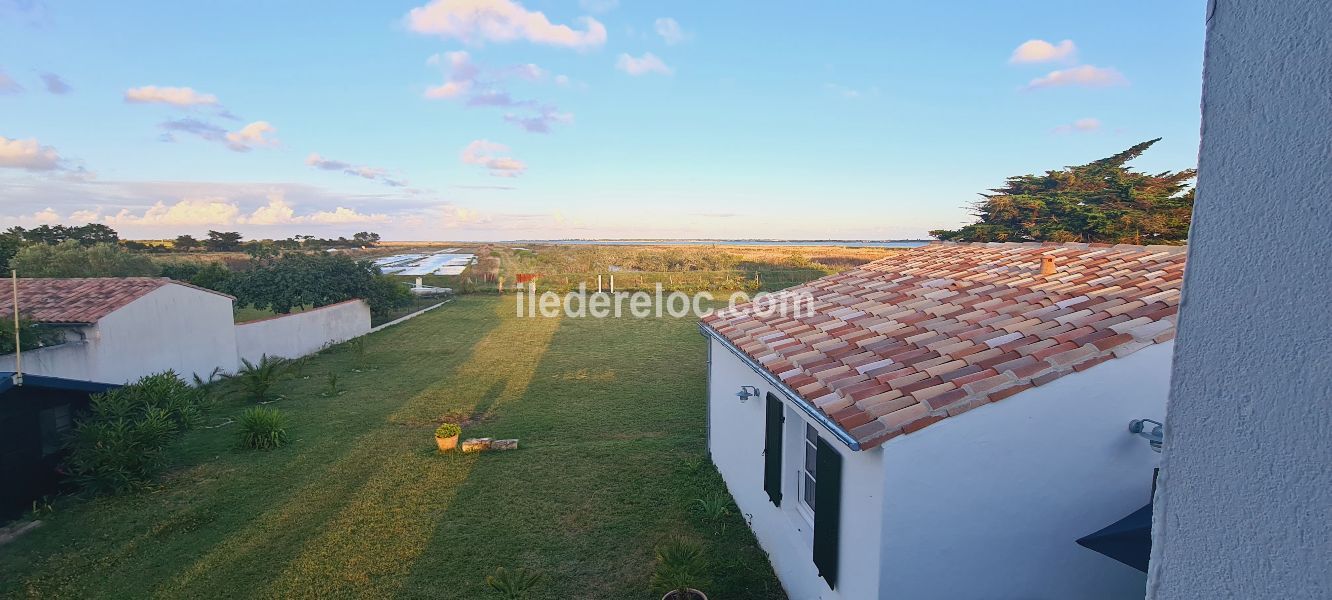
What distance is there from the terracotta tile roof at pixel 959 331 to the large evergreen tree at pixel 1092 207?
1306cm

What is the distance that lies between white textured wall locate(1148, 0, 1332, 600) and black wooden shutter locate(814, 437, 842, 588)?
3.33 meters

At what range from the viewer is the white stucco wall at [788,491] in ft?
13.1

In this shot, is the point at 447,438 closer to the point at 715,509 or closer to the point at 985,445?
the point at 715,509

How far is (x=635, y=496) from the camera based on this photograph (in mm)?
8078

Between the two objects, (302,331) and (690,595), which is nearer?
(690,595)

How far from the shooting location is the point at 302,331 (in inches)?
715

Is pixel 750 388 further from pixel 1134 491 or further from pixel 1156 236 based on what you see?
pixel 1156 236

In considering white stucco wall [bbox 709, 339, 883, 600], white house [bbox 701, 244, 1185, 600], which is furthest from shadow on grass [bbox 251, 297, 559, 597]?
white house [bbox 701, 244, 1185, 600]

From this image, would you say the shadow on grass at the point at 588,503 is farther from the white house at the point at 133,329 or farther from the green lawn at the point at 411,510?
the white house at the point at 133,329

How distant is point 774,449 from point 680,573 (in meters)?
1.51

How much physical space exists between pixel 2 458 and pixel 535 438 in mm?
6749

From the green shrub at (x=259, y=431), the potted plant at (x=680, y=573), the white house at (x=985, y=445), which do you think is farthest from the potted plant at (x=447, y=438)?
the white house at (x=985, y=445)

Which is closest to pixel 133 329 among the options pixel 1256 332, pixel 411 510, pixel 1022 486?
pixel 411 510

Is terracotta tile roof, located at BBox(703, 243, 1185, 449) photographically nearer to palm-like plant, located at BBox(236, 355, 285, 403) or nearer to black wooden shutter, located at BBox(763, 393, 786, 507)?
black wooden shutter, located at BBox(763, 393, 786, 507)
